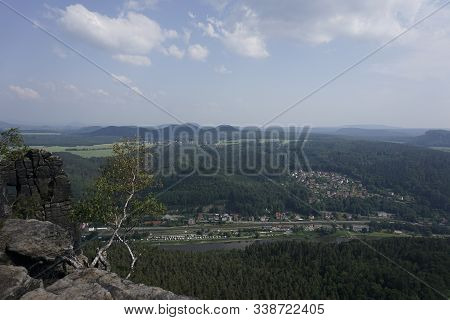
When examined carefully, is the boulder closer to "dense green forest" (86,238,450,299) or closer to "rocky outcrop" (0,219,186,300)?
"rocky outcrop" (0,219,186,300)

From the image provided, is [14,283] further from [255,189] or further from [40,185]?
[255,189]

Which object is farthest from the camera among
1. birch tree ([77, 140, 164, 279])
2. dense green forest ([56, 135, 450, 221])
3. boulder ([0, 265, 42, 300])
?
dense green forest ([56, 135, 450, 221])

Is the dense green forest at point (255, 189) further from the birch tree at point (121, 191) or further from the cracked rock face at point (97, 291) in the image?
the cracked rock face at point (97, 291)

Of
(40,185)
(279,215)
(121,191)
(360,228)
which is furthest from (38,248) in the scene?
(279,215)

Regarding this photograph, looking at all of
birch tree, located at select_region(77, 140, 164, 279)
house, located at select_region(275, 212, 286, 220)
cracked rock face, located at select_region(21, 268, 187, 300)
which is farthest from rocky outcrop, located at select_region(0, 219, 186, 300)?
house, located at select_region(275, 212, 286, 220)

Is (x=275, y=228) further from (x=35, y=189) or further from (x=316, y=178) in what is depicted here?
(x=35, y=189)

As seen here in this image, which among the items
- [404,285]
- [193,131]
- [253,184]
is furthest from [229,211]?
[404,285]
